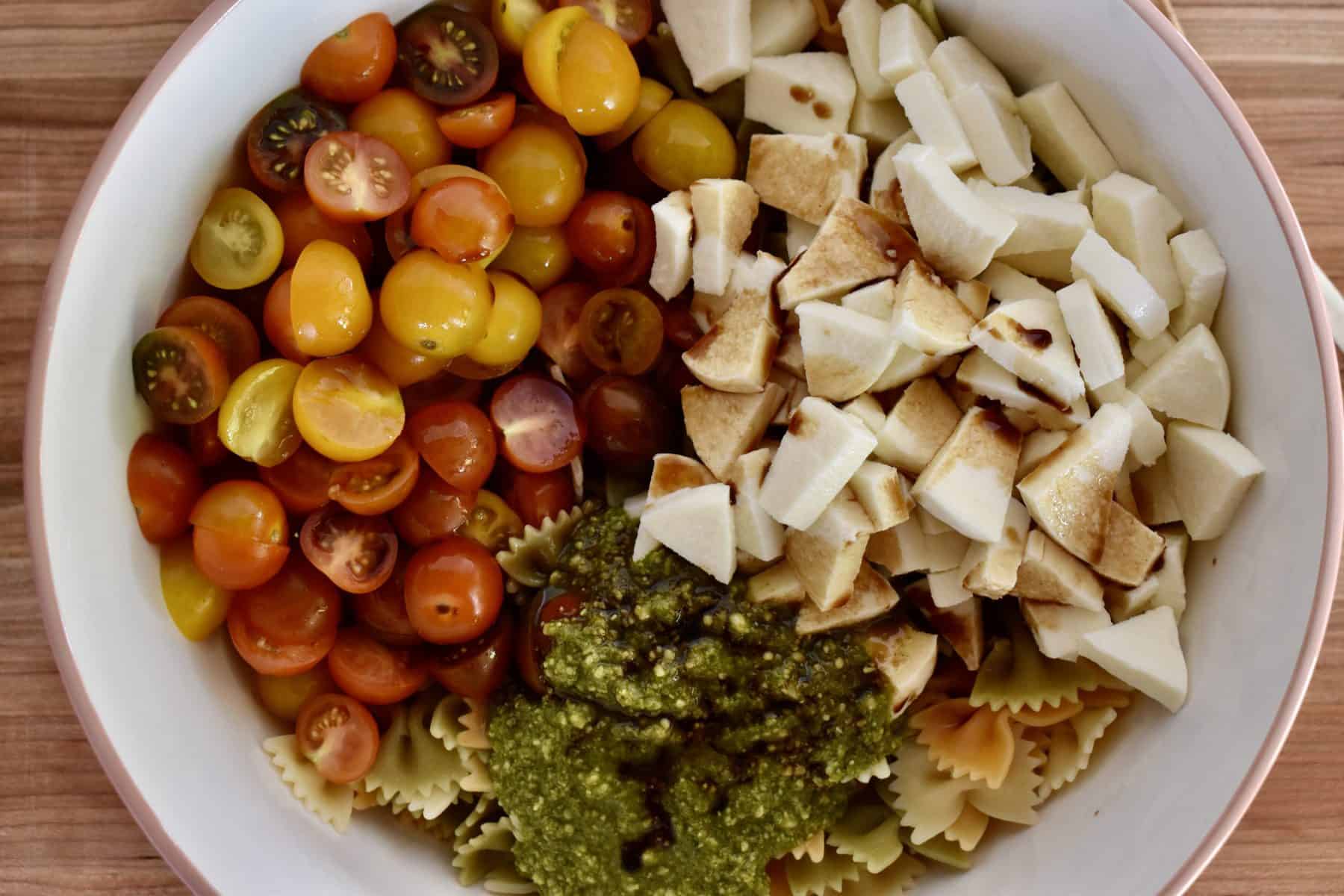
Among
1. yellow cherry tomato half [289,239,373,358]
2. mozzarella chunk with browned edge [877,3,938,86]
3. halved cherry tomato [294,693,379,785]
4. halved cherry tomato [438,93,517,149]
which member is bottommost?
halved cherry tomato [294,693,379,785]

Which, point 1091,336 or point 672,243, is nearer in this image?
point 1091,336

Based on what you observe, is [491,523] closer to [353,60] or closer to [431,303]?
[431,303]

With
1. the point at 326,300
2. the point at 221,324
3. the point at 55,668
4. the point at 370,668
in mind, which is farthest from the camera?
the point at 55,668

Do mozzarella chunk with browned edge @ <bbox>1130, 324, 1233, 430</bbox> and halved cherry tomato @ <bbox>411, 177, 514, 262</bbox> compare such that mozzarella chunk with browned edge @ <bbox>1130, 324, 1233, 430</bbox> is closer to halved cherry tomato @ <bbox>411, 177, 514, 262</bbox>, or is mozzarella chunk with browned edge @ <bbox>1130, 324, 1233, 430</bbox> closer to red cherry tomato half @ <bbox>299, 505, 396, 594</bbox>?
halved cherry tomato @ <bbox>411, 177, 514, 262</bbox>

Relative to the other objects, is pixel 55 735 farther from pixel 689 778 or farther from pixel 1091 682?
pixel 1091 682

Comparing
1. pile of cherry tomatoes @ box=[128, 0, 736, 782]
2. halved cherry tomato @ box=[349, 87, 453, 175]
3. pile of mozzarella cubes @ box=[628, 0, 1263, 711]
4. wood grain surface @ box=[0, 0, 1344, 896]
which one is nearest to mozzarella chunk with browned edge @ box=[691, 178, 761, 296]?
pile of mozzarella cubes @ box=[628, 0, 1263, 711]

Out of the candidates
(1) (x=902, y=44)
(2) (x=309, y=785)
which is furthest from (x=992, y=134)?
(2) (x=309, y=785)

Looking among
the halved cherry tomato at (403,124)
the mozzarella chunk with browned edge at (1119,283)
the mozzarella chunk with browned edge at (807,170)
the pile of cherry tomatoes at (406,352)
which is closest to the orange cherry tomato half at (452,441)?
the pile of cherry tomatoes at (406,352)

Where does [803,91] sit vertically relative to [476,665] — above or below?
above
